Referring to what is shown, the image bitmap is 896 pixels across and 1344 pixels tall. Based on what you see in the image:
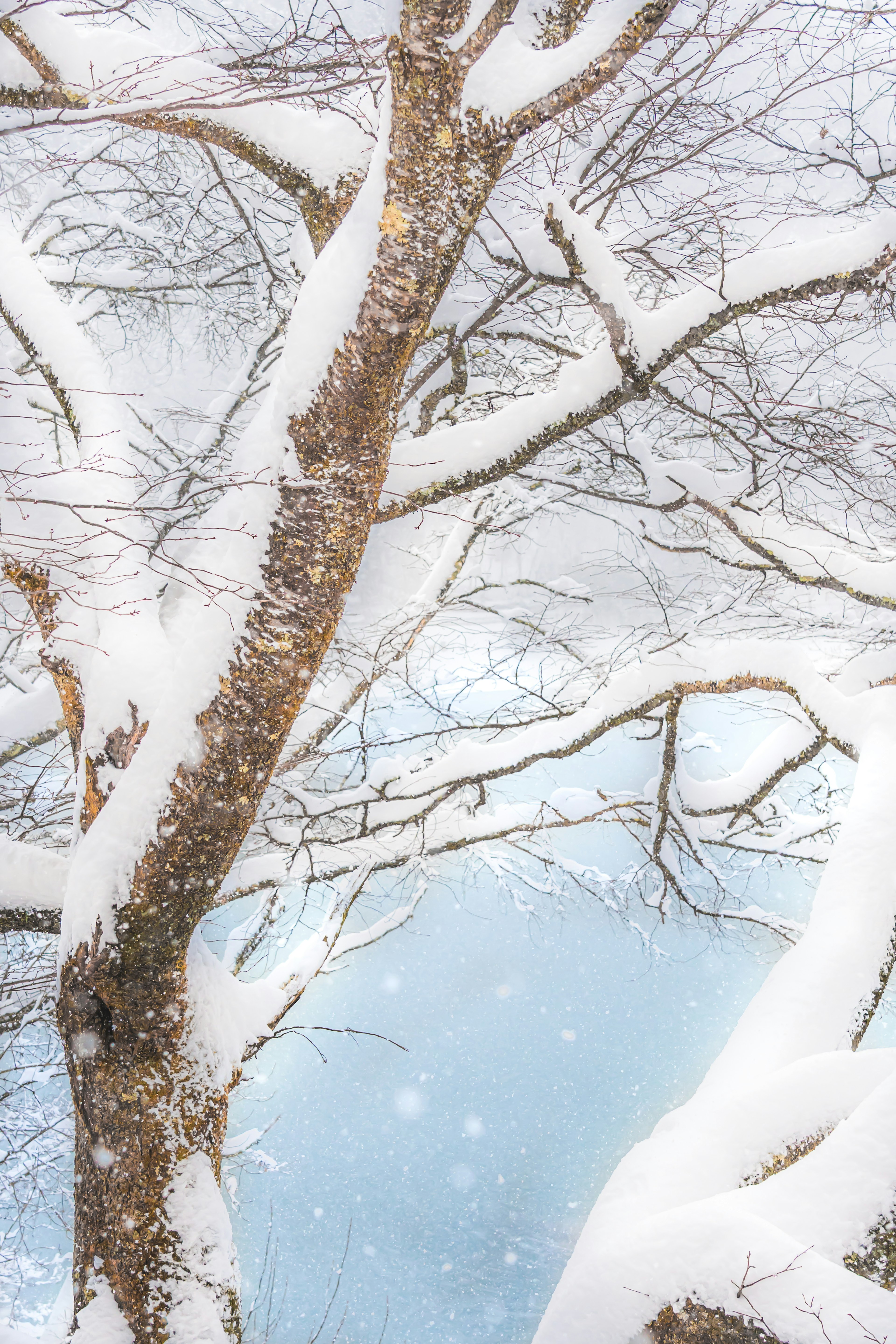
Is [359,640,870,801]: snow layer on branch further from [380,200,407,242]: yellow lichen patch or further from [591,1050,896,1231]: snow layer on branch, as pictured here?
[380,200,407,242]: yellow lichen patch

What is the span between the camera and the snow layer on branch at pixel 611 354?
75.7 inches

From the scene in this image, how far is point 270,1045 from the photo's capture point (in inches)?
275

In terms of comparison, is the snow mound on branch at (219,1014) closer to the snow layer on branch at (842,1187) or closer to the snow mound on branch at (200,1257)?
the snow mound on branch at (200,1257)

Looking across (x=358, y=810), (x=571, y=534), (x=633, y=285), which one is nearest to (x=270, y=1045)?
(x=358, y=810)

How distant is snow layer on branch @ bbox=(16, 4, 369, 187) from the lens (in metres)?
1.97

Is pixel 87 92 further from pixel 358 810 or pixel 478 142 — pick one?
pixel 358 810

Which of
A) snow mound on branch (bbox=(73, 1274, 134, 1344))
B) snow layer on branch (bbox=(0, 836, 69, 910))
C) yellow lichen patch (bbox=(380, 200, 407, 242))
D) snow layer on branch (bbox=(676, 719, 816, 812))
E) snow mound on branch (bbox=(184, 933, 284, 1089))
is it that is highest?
yellow lichen patch (bbox=(380, 200, 407, 242))

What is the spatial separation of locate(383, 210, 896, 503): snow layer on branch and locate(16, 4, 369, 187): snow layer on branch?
0.72m

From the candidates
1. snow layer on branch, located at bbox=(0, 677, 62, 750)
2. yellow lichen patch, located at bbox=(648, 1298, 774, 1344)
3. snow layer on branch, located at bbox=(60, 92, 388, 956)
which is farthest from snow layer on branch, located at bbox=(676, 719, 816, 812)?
snow layer on branch, located at bbox=(0, 677, 62, 750)

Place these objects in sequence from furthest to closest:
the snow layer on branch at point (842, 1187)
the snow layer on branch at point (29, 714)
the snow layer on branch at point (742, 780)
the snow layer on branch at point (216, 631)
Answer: the snow layer on branch at point (742, 780) < the snow layer on branch at point (29, 714) < the snow layer on branch at point (216, 631) < the snow layer on branch at point (842, 1187)

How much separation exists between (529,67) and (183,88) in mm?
1063

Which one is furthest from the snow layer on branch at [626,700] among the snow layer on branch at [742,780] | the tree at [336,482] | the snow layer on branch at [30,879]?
the snow layer on branch at [30,879]

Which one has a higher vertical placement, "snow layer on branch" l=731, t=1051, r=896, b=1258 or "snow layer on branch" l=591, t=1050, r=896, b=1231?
"snow layer on branch" l=591, t=1050, r=896, b=1231

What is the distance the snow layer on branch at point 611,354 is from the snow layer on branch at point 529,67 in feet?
1.27
